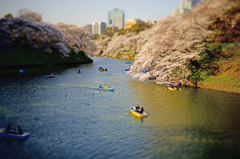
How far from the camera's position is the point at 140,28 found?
148 meters

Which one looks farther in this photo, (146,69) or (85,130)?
(146,69)

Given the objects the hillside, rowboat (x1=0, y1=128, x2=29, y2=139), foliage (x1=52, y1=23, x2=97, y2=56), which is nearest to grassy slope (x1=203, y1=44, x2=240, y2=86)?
the hillside

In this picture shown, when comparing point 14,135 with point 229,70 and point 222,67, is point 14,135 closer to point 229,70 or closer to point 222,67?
point 229,70

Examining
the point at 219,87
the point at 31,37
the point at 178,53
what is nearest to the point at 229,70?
the point at 219,87

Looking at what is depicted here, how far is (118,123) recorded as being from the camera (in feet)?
82.7

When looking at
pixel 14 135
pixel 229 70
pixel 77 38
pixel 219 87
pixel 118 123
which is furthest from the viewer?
pixel 77 38

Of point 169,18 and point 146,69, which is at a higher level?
point 169,18

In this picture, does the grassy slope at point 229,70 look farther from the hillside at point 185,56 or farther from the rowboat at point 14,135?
the rowboat at point 14,135

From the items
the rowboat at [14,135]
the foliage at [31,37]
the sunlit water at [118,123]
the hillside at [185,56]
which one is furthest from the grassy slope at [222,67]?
the foliage at [31,37]

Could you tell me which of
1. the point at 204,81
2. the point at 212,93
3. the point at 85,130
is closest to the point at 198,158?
the point at 85,130

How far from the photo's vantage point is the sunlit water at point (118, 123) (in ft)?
63.2

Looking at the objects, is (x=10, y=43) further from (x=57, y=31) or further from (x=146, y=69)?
(x=146, y=69)

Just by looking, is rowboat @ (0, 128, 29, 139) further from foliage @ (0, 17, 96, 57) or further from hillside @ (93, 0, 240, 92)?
foliage @ (0, 17, 96, 57)

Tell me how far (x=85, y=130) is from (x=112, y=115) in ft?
17.6
